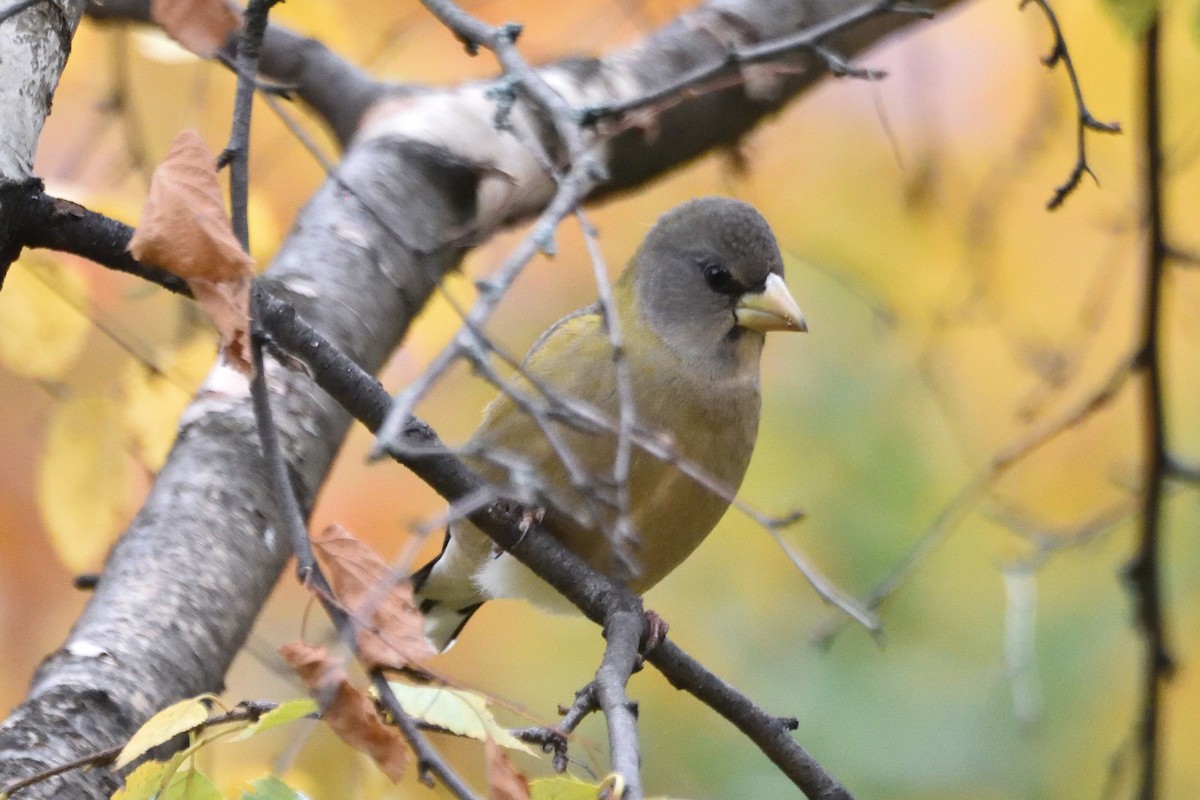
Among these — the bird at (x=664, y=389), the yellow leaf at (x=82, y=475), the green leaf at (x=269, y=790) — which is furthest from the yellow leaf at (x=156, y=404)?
the green leaf at (x=269, y=790)

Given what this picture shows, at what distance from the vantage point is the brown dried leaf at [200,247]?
1.95 metres

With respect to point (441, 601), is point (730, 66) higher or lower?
higher

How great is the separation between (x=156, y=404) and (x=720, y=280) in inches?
68.3

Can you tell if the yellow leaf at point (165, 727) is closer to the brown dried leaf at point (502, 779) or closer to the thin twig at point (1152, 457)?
the brown dried leaf at point (502, 779)

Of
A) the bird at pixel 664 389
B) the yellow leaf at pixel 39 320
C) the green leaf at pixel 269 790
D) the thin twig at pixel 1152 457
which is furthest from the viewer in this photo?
the thin twig at pixel 1152 457

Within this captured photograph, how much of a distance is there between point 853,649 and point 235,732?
5306 mm

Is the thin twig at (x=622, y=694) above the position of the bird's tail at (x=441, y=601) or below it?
above

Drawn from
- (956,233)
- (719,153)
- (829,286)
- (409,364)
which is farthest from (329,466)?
(829,286)

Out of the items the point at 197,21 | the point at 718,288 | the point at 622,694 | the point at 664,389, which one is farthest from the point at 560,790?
the point at 718,288

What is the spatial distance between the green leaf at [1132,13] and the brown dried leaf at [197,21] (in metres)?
2.17

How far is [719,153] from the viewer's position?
5477 mm

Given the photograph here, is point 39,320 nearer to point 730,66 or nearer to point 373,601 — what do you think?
point 730,66

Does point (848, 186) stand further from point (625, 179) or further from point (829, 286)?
point (625, 179)

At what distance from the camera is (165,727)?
2074 mm
